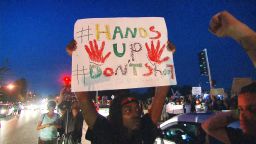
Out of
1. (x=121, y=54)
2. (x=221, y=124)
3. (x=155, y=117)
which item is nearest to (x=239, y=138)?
(x=221, y=124)

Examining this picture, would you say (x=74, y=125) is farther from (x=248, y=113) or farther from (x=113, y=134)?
(x=248, y=113)

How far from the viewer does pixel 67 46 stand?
379 cm

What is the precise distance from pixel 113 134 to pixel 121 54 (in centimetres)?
100

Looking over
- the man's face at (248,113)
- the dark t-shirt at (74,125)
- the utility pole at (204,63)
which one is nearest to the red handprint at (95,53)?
the man's face at (248,113)

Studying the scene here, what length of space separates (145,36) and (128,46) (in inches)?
8.6

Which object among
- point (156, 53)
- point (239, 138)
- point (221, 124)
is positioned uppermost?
point (156, 53)

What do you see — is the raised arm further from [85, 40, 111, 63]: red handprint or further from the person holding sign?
[85, 40, 111, 63]: red handprint

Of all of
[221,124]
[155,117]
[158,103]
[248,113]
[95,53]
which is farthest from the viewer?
[95,53]

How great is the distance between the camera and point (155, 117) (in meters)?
3.63

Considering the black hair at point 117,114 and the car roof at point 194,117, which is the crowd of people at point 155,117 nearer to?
the black hair at point 117,114

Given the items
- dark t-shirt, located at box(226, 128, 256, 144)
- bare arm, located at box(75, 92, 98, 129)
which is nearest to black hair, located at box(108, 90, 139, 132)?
bare arm, located at box(75, 92, 98, 129)

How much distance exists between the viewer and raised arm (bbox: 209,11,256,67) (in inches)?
102

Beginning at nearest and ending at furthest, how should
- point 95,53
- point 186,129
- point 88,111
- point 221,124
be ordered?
point 221,124
point 88,111
point 95,53
point 186,129

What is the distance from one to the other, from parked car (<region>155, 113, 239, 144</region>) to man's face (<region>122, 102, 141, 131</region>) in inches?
84.6
